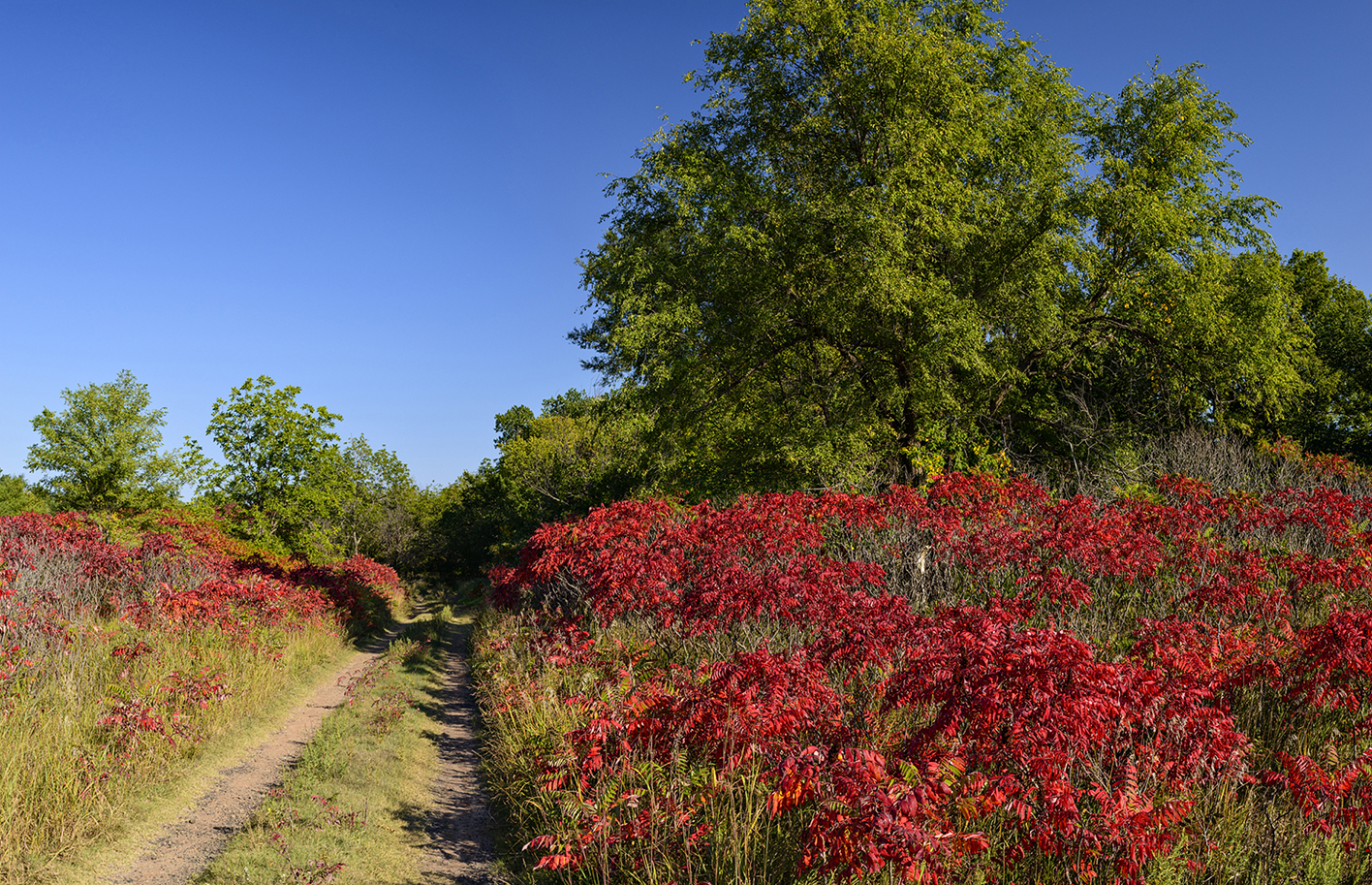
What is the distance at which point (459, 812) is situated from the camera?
267 inches

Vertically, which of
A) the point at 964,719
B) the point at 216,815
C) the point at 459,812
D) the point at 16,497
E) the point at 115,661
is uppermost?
the point at 16,497

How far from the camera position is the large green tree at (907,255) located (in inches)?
575

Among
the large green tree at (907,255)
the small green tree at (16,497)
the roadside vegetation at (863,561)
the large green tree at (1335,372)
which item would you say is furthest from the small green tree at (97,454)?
the large green tree at (1335,372)

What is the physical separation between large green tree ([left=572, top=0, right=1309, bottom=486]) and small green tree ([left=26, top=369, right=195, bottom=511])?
31.4m

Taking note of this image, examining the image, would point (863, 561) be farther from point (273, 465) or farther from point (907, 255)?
point (273, 465)

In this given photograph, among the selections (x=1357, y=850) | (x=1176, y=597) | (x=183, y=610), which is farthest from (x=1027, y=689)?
(x=183, y=610)

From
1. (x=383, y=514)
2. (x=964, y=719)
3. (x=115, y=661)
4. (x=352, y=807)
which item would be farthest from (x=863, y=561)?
(x=383, y=514)

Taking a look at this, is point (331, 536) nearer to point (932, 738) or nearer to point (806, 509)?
point (806, 509)

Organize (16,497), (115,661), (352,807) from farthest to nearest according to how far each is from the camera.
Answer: (16,497)
(115,661)
(352,807)

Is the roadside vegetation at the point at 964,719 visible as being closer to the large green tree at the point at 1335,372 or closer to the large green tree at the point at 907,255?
the large green tree at the point at 907,255

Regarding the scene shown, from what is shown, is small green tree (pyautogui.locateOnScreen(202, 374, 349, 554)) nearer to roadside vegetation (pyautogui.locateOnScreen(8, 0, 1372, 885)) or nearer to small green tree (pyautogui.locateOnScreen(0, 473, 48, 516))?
roadside vegetation (pyautogui.locateOnScreen(8, 0, 1372, 885))

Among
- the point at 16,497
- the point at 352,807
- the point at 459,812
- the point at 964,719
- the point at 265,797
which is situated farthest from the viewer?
the point at 16,497

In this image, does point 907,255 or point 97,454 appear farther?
point 97,454

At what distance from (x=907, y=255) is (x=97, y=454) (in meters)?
40.1
